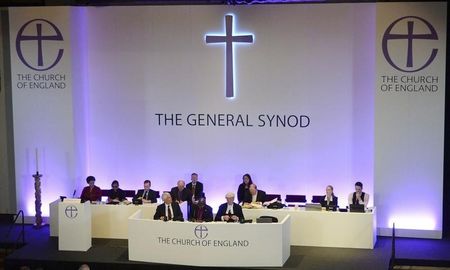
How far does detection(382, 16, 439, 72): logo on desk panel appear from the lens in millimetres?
13570

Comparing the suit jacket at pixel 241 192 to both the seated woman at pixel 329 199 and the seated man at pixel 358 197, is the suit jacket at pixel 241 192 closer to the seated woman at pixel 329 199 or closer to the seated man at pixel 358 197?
the seated woman at pixel 329 199

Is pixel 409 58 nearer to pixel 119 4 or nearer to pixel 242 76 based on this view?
pixel 242 76

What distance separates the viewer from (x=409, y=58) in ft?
44.9

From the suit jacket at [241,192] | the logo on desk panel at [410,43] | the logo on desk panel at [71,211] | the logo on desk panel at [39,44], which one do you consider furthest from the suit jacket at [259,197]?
the logo on desk panel at [39,44]

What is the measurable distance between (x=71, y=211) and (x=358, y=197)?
5024 millimetres

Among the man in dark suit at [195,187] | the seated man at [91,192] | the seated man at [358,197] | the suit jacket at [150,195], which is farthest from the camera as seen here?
the man in dark suit at [195,187]

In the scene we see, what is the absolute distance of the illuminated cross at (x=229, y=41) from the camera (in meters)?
14.7

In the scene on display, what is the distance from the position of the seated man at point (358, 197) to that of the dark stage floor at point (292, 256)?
78cm

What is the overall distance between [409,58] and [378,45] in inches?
A: 23.7

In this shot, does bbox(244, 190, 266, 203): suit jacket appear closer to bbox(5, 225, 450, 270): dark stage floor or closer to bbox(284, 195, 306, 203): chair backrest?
bbox(284, 195, 306, 203): chair backrest

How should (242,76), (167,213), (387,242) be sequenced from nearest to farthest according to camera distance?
(167,213) < (387,242) < (242,76)

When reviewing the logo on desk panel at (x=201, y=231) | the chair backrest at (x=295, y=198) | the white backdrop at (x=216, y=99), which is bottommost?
the logo on desk panel at (x=201, y=231)

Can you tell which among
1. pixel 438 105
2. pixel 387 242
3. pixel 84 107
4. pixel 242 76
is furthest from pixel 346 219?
pixel 84 107

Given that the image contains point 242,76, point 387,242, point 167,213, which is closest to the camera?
point 167,213
